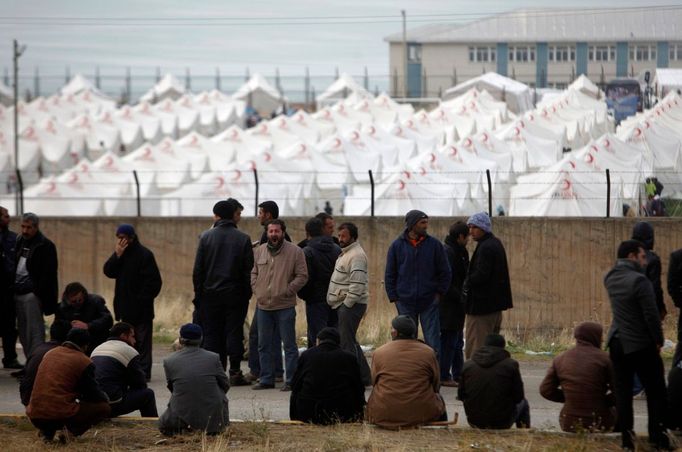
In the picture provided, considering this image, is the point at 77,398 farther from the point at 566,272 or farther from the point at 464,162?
the point at 464,162

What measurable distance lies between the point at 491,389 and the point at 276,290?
350 centimetres

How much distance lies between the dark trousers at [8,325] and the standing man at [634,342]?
725 centimetres

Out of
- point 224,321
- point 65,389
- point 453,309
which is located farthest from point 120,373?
point 453,309

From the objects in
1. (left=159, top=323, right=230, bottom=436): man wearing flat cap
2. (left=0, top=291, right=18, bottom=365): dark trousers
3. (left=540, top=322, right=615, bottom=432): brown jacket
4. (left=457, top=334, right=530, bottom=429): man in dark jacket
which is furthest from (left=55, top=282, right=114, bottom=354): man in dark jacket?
(left=540, top=322, right=615, bottom=432): brown jacket

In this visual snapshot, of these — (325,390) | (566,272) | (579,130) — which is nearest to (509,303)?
(325,390)

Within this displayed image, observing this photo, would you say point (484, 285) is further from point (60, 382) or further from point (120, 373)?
point (60, 382)

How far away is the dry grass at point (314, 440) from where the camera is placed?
9.16m

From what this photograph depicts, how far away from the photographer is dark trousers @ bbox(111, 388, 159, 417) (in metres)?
10.4

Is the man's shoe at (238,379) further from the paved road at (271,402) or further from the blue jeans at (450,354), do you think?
the blue jeans at (450,354)

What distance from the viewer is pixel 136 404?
10.5 meters

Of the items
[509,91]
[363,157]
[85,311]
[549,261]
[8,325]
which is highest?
[509,91]

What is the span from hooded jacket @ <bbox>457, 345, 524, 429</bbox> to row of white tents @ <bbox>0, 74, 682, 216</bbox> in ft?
38.1

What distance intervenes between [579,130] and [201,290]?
36990 mm

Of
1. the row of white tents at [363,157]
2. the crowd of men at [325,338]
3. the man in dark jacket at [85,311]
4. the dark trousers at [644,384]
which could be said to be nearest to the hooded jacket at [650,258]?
the crowd of men at [325,338]
